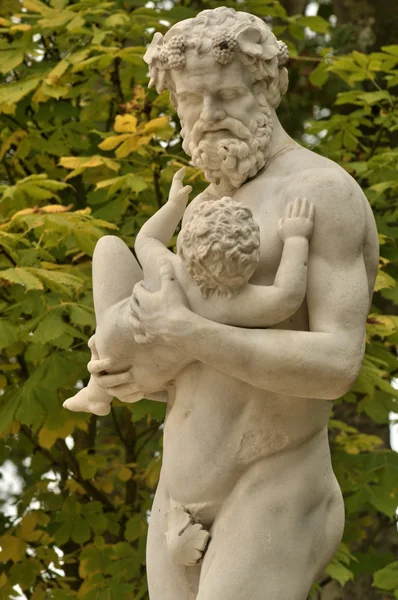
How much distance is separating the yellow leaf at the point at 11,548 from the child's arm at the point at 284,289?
4162 millimetres

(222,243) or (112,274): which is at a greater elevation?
(222,243)

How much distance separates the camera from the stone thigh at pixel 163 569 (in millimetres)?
4953

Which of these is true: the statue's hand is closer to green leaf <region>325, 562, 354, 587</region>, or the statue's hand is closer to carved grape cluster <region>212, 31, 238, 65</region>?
carved grape cluster <region>212, 31, 238, 65</region>

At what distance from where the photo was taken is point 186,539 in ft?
16.0

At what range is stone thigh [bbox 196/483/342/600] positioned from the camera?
471 cm

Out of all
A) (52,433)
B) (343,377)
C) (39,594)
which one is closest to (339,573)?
(52,433)

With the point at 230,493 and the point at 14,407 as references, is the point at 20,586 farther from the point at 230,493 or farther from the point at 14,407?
the point at 230,493

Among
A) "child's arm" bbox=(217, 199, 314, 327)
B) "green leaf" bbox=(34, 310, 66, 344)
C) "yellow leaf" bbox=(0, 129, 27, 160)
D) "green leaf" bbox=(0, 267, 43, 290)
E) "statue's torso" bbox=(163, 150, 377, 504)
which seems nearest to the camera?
"child's arm" bbox=(217, 199, 314, 327)

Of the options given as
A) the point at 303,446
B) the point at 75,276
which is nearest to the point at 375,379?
the point at 75,276

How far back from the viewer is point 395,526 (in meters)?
10.1

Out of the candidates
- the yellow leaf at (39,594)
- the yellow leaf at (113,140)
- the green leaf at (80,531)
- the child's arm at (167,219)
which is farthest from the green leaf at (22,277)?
the yellow leaf at (39,594)

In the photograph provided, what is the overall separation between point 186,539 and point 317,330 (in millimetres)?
856

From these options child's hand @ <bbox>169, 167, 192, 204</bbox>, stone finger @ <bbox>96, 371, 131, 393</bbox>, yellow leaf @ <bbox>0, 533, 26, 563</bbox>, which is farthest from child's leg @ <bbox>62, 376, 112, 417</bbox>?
yellow leaf @ <bbox>0, 533, 26, 563</bbox>

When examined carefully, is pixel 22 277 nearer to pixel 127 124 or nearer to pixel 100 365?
pixel 127 124
